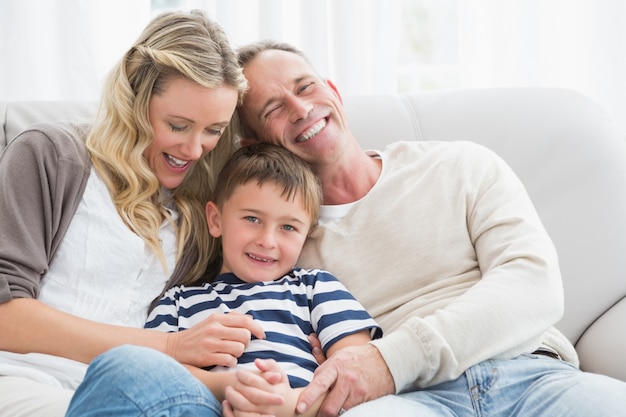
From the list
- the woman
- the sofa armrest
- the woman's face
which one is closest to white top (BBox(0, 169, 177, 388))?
the woman

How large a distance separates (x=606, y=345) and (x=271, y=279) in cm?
69

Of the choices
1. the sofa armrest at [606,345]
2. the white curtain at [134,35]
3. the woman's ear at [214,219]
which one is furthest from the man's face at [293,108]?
the white curtain at [134,35]

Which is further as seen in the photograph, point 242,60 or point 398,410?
point 242,60

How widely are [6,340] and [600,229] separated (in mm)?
1258

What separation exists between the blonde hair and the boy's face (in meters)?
0.13

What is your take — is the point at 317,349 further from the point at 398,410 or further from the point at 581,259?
the point at 581,259

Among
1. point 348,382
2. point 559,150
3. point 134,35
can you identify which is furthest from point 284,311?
point 134,35

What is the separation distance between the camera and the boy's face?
5.15ft

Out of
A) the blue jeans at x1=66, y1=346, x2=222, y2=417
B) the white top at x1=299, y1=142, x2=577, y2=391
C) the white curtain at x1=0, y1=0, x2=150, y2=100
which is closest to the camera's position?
the blue jeans at x1=66, y1=346, x2=222, y2=417

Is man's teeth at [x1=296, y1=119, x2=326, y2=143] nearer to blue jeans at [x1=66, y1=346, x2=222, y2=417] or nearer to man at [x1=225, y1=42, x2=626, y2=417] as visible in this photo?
man at [x1=225, y1=42, x2=626, y2=417]

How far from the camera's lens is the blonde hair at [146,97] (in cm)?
157

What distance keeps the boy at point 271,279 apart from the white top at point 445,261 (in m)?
0.09

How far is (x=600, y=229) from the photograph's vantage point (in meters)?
1.79

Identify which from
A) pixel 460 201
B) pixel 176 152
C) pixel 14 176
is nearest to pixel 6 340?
pixel 14 176
